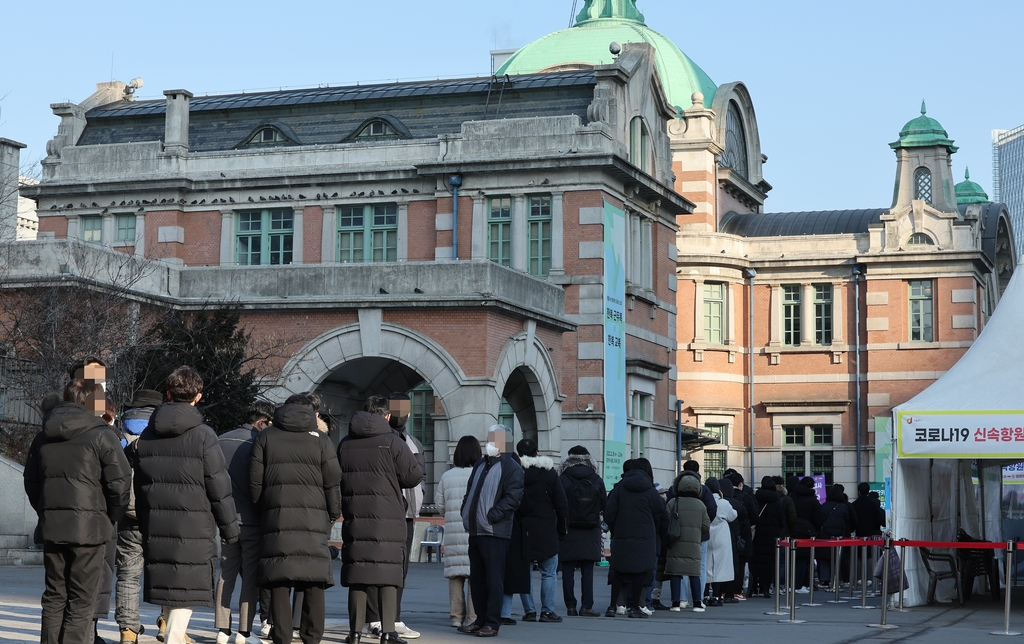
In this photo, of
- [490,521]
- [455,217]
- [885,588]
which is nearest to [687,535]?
[885,588]

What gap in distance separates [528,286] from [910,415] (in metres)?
11.3

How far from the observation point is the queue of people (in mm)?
9016

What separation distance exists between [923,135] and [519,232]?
68.0 ft

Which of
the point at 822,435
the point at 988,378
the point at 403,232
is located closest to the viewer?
the point at 988,378

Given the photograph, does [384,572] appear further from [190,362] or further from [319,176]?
[319,176]

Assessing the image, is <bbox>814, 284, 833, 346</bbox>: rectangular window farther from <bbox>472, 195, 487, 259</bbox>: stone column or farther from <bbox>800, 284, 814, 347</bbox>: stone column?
<bbox>472, 195, 487, 259</bbox>: stone column

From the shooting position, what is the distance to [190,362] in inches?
928

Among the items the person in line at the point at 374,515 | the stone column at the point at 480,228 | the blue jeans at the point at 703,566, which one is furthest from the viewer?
the stone column at the point at 480,228

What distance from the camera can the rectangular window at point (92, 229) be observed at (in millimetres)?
35156

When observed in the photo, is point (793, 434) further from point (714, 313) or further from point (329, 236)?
point (329, 236)

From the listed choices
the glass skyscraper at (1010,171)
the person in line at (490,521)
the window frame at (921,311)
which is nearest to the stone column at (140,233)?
the person in line at (490,521)

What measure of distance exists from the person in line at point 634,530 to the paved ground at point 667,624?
36 centimetres

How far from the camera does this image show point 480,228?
3297cm

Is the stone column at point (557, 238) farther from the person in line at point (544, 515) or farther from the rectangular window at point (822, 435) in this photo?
the person in line at point (544, 515)
